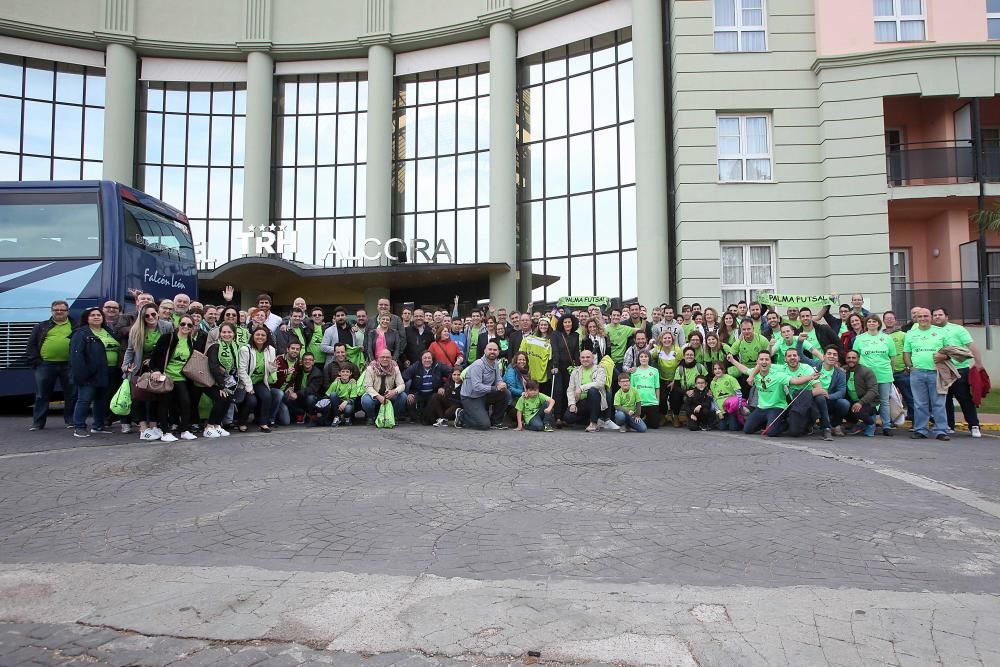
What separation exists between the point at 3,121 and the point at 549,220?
2032 cm

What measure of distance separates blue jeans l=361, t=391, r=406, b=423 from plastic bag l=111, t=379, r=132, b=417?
325 centimetres

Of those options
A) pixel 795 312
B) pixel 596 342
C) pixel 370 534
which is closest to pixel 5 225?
pixel 596 342

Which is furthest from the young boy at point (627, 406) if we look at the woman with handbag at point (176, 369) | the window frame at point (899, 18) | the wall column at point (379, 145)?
the wall column at point (379, 145)

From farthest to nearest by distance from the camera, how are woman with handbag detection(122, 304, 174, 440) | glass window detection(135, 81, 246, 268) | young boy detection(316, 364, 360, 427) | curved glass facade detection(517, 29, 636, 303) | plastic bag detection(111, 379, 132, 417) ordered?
glass window detection(135, 81, 246, 268) → curved glass facade detection(517, 29, 636, 303) → young boy detection(316, 364, 360, 427) → woman with handbag detection(122, 304, 174, 440) → plastic bag detection(111, 379, 132, 417)

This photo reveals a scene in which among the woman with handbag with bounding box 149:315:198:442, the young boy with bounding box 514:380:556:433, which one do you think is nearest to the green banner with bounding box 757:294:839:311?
the young boy with bounding box 514:380:556:433

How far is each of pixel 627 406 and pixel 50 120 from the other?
83.0 feet

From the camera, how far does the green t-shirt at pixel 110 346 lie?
379 inches

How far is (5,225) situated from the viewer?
12141 millimetres

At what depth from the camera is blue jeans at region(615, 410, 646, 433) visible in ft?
34.7

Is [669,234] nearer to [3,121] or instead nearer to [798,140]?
[798,140]

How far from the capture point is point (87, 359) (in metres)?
9.35

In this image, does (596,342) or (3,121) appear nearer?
(596,342)

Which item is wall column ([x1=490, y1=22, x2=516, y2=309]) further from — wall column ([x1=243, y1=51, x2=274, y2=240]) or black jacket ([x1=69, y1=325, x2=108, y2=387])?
black jacket ([x1=69, y1=325, x2=108, y2=387])

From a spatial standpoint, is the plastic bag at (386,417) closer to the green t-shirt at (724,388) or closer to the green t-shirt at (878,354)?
the green t-shirt at (724,388)
